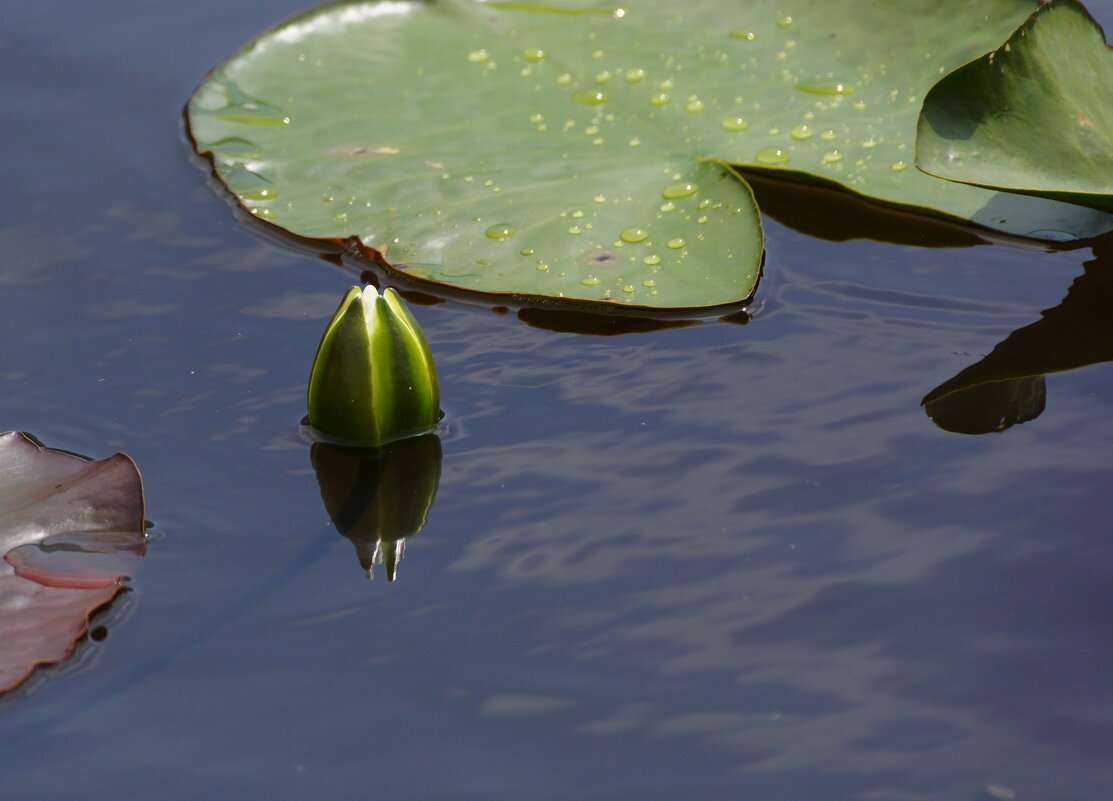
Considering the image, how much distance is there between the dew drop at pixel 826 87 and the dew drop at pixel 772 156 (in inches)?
7.6

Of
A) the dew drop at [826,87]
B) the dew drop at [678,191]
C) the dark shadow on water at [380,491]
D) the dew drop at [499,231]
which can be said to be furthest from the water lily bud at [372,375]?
the dew drop at [826,87]

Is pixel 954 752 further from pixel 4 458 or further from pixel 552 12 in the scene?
pixel 552 12

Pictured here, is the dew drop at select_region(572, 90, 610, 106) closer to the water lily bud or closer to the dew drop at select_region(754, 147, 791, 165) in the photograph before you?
the dew drop at select_region(754, 147, 791, 165)

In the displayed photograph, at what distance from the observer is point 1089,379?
155cm

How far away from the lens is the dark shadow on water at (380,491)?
1361mm

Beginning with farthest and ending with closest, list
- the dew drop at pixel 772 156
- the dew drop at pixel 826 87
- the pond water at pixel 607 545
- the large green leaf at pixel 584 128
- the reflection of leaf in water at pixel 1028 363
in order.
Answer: the dew drop at pixel 826 87, the dew drop at pixel 772 156, the large green leaf at pixel 584 128, the reflection of leaf in water at pixel 1028 363, the pond water at pixel 607 545

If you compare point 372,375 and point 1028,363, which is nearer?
point 372,375

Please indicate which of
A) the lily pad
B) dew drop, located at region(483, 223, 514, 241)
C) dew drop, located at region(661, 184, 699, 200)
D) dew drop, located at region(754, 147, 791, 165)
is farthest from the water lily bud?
dew drop, located at region(754, 147, 791, 165)

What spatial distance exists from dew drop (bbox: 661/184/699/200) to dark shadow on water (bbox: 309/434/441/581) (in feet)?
2.05

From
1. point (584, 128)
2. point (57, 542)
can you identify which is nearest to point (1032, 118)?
point (584, 128)

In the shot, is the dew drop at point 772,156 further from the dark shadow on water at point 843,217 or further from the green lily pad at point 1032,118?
the green lily pad at point 1032,118

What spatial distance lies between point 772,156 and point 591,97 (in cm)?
37

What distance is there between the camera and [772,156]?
1.94 metres

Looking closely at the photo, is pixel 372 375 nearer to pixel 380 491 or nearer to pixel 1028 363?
pixel 380 491
